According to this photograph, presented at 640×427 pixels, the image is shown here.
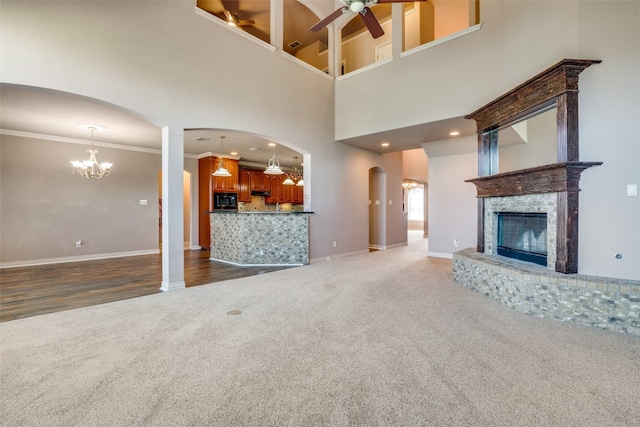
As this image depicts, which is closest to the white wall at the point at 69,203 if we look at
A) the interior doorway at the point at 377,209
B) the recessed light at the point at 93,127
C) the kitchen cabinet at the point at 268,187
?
the recessed light at the point at 93,127

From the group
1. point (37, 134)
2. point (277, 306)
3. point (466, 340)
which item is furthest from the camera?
point (37, 134)

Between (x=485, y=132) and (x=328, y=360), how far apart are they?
4.32m

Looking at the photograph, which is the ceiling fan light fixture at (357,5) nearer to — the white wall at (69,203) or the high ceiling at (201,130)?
the high ceiling at (201,130)

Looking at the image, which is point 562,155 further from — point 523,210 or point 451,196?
point 451,196

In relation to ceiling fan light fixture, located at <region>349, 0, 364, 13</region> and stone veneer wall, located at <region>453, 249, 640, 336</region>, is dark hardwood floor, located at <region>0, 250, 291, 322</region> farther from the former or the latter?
ceiling fan light fixture, located at <region>349, 0, 364, 13</region>

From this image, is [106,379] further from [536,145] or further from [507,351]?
[536,145]

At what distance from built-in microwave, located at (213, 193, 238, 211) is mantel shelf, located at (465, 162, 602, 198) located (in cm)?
688

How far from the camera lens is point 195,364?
213 centimetres

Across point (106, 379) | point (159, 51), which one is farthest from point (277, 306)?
point (159, 51)

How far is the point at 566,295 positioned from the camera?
3.01 m

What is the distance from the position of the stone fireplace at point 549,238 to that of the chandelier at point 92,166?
23.2 feet

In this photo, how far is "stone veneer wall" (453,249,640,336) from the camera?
108 inches

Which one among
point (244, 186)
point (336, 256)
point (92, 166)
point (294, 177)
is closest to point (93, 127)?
point (92, 166)

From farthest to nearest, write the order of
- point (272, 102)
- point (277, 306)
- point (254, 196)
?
point (254, 196)
point (272, 102)
point (277, 306)
